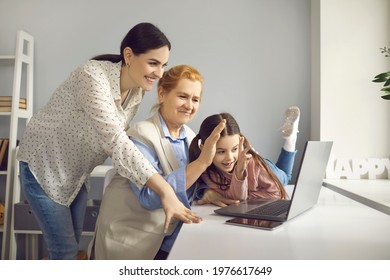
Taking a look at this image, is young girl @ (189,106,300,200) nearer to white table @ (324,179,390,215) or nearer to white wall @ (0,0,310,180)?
white table @ (324,179,390,215)

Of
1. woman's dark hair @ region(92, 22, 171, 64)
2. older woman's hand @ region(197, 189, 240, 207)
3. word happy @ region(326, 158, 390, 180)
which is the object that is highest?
woman's dark hair @ region(92, 22, 171, 64)

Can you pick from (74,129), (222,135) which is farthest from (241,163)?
(74,129)

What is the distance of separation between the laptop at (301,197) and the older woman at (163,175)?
4.6 inches

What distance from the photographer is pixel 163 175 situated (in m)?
0.81

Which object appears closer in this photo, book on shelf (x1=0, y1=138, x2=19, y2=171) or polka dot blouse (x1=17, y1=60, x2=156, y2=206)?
polka dot blouse (x1=17, y1=60, x2=156, y2=206)

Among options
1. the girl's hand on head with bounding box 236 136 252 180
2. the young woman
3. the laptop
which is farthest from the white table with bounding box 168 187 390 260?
the young woman

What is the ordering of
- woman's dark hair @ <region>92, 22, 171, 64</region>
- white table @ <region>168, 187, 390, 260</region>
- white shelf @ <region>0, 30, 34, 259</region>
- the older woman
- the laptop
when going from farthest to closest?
white shelf @ <region>0, 30, 34, 259</region> → woman's dark hair @ <region>92, 22, 171, 64</region> → the older woman → the laptop → white table @ <region>168, 187, 390, 260</region>

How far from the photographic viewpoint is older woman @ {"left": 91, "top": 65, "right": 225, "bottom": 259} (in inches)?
28.6

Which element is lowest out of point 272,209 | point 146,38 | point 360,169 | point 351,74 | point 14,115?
point 360,169

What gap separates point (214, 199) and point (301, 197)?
240 mm

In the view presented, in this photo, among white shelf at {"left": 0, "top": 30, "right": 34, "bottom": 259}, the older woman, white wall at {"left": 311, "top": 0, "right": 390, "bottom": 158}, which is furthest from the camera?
white shelf at {"left": 0, "top": 30, "right": 34, "bottom": 259}

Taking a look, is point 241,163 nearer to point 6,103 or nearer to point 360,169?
point 360,169

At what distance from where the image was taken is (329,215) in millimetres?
695

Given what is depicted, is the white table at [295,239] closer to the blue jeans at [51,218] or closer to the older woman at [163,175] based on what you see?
the older woman at [163,175]
